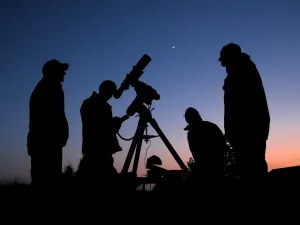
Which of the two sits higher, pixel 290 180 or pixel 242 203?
pixel 290 180

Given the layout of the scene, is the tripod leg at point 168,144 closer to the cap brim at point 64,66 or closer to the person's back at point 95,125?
the person's back at point 95,125

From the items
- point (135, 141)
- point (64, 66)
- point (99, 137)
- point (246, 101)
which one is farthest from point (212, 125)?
point (64, 66)

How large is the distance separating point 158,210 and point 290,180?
1.82 meters

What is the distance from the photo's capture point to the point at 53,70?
14.0 feet

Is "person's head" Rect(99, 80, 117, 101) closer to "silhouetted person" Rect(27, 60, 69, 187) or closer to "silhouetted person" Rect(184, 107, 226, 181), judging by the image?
"silhouetted person" Rect(27, 60, 69, 187)

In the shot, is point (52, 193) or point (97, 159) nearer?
point (52, 193)

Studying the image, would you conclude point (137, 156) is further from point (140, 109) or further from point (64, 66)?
point (64, 66)

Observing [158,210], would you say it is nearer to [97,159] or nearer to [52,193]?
[52,193]

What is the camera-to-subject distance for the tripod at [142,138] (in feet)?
18.4

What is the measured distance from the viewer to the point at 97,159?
4934 millimetres

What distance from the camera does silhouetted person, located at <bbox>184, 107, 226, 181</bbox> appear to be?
4.85m

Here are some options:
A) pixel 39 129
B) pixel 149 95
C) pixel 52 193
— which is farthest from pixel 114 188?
pixel 149 95

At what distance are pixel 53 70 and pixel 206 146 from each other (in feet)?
10.6

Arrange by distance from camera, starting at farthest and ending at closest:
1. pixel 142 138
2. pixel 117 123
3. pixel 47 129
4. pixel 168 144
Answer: pixel 142 138
pixel 168 144
pixel 117 123
pixel 47 129
